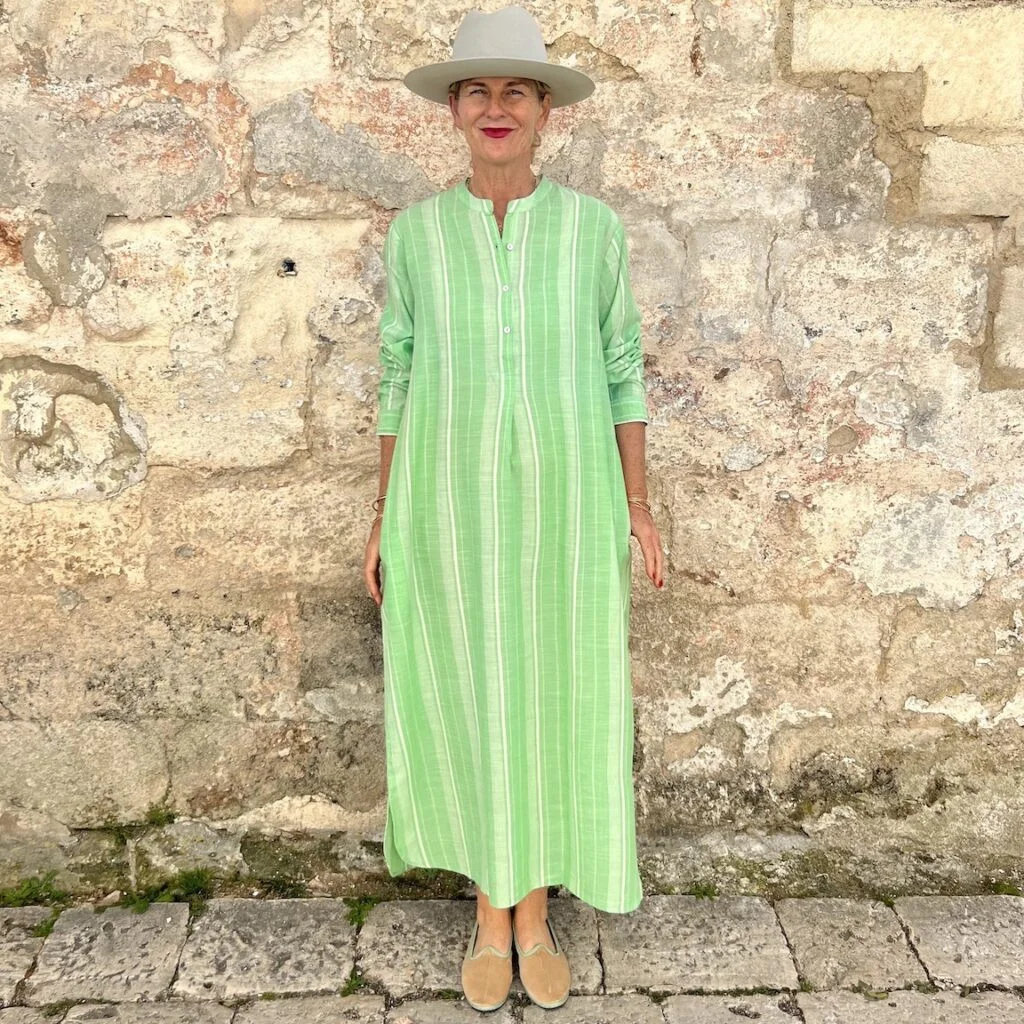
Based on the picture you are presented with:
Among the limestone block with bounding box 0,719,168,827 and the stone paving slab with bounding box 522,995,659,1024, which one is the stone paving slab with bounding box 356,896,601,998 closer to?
the stone paving slab with bounding box 522,995,659,1024

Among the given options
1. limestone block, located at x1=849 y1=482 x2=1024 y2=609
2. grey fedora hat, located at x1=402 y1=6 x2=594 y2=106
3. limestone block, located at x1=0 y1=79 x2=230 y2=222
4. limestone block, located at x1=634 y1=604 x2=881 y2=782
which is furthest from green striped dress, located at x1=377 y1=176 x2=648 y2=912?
limestone block, located at x1=849 y1=482 x2=1024 y2=609

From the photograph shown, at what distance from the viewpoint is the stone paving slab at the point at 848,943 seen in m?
2.02

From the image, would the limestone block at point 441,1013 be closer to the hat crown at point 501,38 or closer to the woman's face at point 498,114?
the woman's face at point 498,114

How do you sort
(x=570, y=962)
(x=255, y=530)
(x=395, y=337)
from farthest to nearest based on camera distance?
(x=255, y=530) < (x=570, y=962) < (x=395, y=337)

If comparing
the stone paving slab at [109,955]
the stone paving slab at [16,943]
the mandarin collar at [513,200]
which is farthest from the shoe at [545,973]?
the mandarin collar at [513,200]

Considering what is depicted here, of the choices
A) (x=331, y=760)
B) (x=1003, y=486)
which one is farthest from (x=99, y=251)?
(x=1003, y=486)

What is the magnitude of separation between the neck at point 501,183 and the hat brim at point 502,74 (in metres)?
0.16

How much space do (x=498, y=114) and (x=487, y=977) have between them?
1.72m

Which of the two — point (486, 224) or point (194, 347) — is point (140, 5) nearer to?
point (194, 347)

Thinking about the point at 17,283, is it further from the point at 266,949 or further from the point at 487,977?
the point at 487,977

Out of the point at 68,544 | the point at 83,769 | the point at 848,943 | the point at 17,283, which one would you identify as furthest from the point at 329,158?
the point at 848,943

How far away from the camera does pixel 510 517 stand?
1.83 meters

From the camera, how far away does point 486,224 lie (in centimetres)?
180

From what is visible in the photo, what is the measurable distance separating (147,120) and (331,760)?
1.57m
